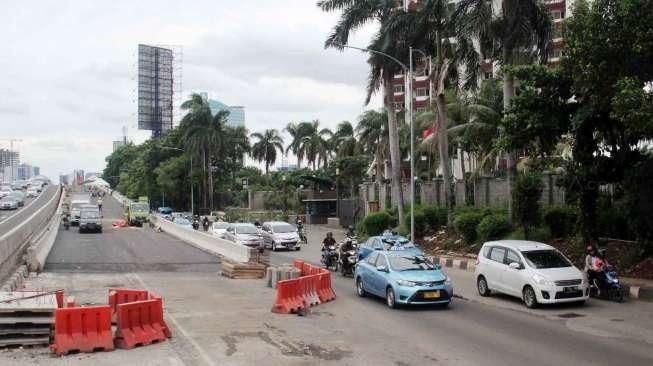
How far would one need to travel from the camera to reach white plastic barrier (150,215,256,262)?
29.9 metres

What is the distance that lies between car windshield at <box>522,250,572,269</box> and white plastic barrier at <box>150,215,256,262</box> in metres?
14.1

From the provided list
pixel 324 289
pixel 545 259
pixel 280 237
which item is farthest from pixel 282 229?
pixel 545 259

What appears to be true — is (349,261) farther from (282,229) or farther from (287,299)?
(282,229)

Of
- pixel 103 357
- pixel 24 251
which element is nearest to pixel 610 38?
pixel 103 357

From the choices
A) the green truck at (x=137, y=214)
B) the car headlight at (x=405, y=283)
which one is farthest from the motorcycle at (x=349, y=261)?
the green truck at (x=137, y=214)

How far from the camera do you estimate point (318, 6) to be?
3950cm

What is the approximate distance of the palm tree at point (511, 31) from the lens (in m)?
26.7

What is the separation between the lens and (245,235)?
38156mm

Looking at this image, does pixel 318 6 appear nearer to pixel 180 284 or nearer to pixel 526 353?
pixel 180 284

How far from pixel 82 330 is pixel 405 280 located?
781 centimetres

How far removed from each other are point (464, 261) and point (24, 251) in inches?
707

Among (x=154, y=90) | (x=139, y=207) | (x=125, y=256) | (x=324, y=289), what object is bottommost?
(x=125, y=256)

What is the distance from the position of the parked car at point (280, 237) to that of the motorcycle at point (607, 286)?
893 inches

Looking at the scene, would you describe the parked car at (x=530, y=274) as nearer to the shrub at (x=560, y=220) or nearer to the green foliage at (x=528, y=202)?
the green foliage at (x=528, y=202)
